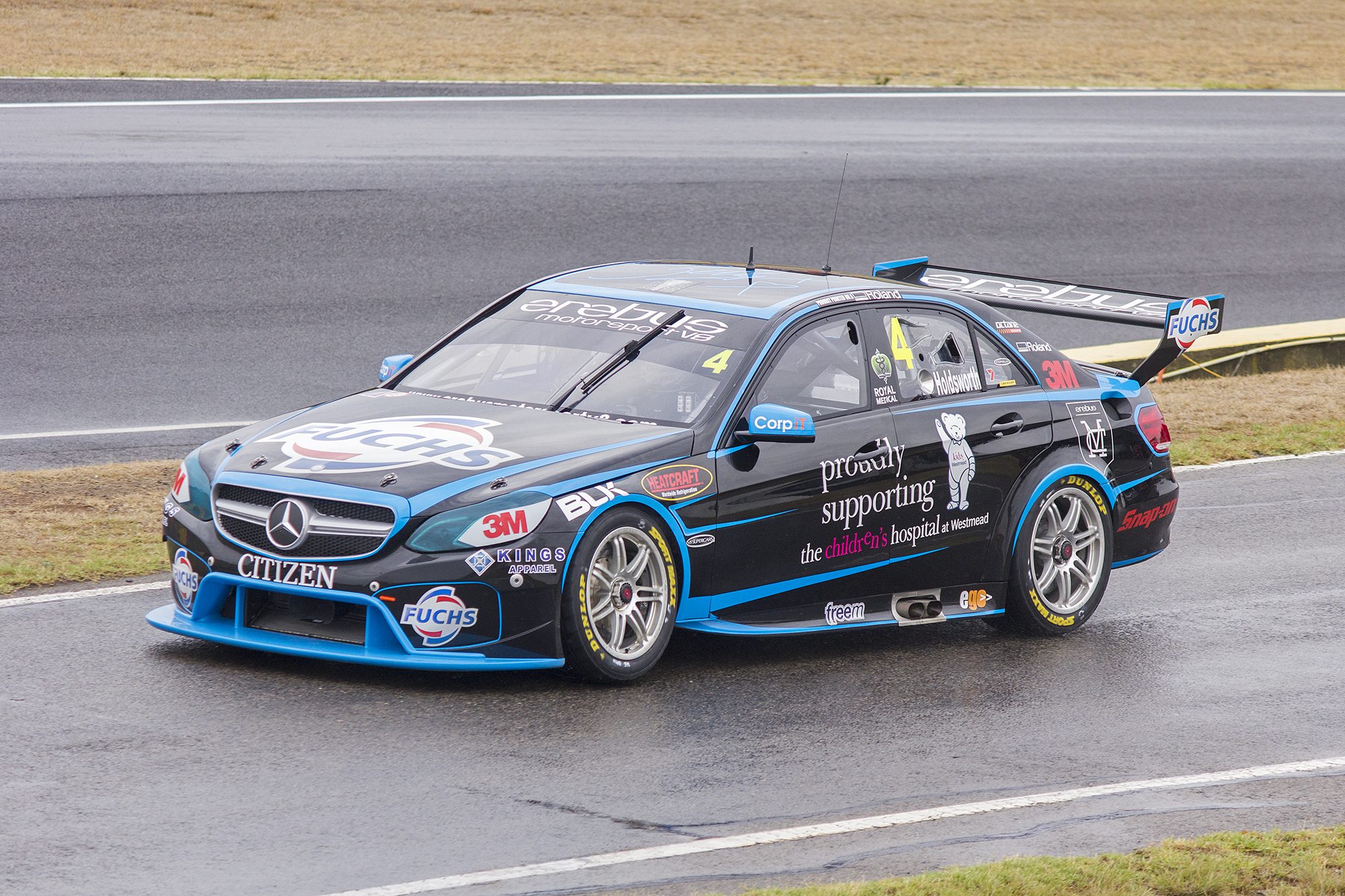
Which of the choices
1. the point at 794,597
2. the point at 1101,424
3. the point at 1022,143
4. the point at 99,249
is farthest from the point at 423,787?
the point at 1022,143

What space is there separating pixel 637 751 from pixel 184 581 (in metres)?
2.00

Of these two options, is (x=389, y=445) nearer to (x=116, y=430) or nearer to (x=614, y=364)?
(x=614, y=364)

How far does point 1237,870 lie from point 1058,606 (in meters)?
3.23

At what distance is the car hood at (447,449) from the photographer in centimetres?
684


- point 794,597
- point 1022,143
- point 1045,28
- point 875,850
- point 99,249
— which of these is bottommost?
point 875,850

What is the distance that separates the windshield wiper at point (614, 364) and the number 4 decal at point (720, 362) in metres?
0.32

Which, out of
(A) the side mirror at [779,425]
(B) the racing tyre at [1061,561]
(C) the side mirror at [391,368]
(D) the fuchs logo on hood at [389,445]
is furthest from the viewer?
(B) the racing tyre at [1061,561]

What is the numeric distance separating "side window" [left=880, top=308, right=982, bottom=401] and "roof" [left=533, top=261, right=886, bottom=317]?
0.26 m

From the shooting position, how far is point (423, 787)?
5949mm

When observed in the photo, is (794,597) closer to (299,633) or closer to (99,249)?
(299,633)

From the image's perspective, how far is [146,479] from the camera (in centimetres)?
1090

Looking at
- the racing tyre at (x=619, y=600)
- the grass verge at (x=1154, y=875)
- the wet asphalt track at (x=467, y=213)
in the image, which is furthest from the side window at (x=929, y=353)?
the wet asphalt track at (x=467, y=213)

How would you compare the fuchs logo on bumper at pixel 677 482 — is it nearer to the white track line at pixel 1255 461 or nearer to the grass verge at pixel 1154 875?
the grass verge at pixel 1154 875

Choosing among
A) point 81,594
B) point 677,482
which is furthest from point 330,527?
point 81,594
